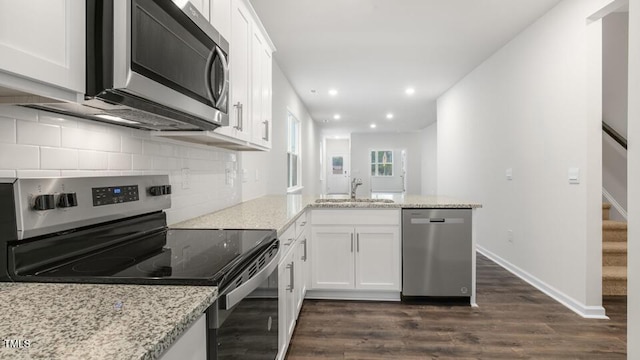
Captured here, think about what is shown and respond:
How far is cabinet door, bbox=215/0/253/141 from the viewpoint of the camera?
6.08 feet

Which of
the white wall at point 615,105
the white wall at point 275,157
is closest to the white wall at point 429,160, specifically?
the white wall at point 275,157

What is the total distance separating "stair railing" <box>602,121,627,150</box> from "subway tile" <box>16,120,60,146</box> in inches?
183

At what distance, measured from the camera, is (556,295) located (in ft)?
9.61

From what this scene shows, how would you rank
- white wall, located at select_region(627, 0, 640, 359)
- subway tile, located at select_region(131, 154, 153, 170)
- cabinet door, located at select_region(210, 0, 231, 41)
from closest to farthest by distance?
subway tile, located at select_region(131, 154, 153, 170), cabinet door, located at select_region(210, 0, 231, 41), white wall, located at select_region(627, 0, 640, 359)

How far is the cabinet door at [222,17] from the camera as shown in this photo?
161cm

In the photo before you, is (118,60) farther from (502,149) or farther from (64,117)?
(502,149)

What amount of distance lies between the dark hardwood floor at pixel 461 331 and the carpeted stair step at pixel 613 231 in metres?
0.69

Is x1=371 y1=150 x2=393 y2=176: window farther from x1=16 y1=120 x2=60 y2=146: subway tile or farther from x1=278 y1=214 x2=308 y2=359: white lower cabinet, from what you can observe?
x1=16 y1=120 x2=60 y2=146: subway tile

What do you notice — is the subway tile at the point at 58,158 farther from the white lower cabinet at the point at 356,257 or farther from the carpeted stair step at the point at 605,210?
the carpeted stair step at the point at 605,210

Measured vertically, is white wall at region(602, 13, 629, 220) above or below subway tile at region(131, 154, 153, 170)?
above

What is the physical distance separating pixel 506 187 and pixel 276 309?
132 inches

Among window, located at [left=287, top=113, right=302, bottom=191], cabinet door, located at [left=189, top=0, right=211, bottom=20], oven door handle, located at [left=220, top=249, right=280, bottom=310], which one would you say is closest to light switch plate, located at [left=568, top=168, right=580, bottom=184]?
oven door handle, located at [left=220, top=249, right=280, bottom=310]

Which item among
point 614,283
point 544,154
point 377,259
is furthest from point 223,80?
point 614,283

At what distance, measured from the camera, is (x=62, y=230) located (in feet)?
3.43
